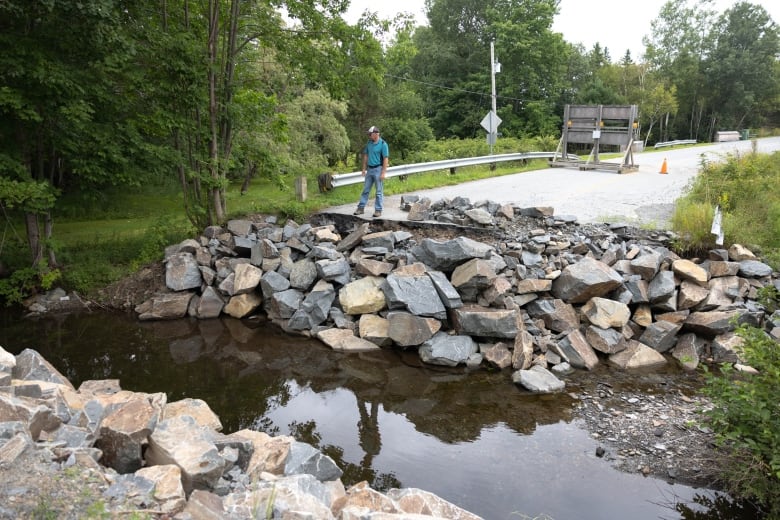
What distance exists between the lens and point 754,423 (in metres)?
5.10

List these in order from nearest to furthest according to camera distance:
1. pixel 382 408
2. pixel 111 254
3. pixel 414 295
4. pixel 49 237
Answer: pixel 382 408, pixel 414 295, pixel 49 237, pixel 111 254

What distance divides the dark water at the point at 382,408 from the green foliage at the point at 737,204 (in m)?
4.34

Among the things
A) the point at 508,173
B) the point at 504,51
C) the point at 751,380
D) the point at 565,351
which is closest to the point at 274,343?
the point at 565,351

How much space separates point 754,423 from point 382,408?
14.2 feet

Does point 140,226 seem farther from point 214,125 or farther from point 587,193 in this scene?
point 587,193

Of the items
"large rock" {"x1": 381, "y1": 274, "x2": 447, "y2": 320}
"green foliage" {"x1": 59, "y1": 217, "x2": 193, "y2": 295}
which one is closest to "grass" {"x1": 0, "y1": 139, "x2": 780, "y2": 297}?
"green foliage" {"x1": 59, "y1": 217, "x2": 193, "y2": 295}

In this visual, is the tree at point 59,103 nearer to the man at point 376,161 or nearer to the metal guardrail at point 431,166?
the man at point 376,161

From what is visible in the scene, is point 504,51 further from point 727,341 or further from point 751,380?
point 751,380

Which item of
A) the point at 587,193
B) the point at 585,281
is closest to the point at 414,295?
the point at 585,281

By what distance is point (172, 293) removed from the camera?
1131cm

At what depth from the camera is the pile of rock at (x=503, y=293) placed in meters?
8.69

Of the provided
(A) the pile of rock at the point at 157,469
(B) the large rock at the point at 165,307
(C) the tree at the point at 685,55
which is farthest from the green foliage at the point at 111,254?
(C) the tree at the point at 685,55

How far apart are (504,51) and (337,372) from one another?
38759 mm

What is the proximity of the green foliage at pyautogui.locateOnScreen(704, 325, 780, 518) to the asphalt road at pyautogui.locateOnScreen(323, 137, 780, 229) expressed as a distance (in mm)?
6421
